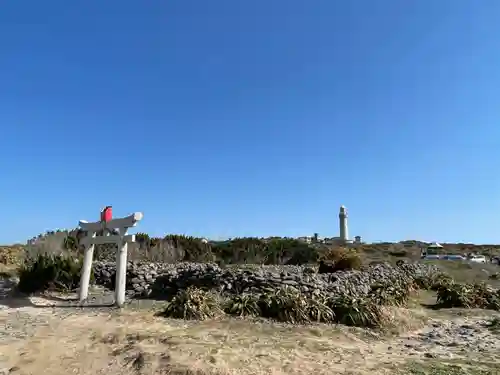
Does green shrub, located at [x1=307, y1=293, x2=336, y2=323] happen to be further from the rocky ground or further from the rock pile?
the rock pile

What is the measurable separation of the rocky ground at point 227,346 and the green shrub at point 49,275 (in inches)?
117

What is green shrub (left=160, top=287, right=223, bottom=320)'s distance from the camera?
848cm

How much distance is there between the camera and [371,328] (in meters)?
8.04

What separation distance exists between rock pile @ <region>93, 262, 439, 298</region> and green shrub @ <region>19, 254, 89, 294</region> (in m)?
1.24

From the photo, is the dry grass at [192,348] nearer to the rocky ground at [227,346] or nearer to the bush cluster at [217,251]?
the rocky ground at [227,346]

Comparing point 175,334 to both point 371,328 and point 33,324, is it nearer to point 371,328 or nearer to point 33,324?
point 33,324

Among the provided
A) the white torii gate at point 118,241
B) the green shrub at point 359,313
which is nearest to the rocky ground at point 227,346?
the green shrub at point 359,313

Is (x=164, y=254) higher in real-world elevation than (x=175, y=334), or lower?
higher

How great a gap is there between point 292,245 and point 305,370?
50.3 feet

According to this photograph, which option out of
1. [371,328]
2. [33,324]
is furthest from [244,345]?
[33,324]

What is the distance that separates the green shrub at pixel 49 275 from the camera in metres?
12.2

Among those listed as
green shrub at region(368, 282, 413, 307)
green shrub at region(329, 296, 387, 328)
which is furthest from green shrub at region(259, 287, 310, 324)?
green shrub at region(368, 282, 413, 307)

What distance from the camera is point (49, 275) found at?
1238 cm

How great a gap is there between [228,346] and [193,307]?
2.47m
